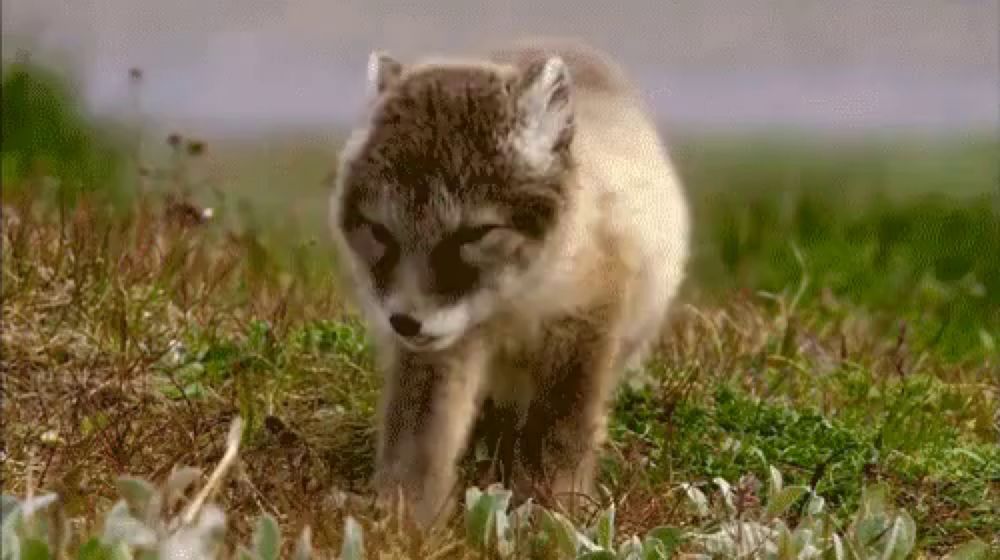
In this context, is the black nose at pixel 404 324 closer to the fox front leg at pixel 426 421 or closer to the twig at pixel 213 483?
the twig at pixel 213 483

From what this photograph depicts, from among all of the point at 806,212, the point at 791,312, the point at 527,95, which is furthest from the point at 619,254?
the point at 806,212

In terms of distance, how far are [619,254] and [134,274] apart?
1.82m

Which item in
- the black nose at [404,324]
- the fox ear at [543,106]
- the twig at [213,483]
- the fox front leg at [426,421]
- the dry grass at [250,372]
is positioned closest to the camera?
the twig at [213,483]

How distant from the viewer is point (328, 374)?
536cm

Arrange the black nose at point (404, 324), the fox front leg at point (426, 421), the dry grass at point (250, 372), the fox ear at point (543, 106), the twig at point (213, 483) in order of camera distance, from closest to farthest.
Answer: the twig at point (213, 483)
the black nose at point (404, 324)
the fox ear at point (543, 106)
the dry grass at point (250, 372)
the fox front leg at point (426, 421)

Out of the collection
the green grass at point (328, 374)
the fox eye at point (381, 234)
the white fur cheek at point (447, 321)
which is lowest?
the green grass at point (328, 374)

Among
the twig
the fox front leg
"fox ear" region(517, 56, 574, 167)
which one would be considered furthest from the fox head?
the twig

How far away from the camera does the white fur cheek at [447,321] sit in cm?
398

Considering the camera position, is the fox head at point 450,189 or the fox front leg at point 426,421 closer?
the fox head at point 450,189

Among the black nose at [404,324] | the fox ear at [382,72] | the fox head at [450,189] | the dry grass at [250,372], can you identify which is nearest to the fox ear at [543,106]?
the fox head at [450,189]

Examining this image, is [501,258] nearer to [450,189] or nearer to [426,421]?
[450,189]

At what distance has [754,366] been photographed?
19.0 ft

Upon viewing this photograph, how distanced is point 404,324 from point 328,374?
1.45 metres

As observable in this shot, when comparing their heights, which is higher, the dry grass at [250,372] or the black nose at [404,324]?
the black nose at [404,324]
